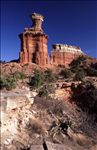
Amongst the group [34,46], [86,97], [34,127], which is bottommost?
[34,127]

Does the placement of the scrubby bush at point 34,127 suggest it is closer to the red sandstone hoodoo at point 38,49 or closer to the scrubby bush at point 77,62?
the red sandstone hoodoo at point 38,49

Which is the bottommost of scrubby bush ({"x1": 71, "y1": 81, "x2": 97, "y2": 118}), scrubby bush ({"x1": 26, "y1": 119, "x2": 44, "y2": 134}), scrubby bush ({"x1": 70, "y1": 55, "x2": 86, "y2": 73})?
scrubby bush ({"x1": 26, "y1": 119, "x2": 44, "y2": 134})

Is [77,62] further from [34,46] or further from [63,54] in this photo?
[34,46]

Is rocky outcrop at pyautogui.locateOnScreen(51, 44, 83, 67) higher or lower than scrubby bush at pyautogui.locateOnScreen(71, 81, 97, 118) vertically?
higher

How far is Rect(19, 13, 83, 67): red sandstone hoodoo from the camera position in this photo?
3247 centimetres

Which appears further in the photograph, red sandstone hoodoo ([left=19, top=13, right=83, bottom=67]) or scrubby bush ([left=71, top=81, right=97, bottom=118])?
red sandstone hoodoo ([left=19, top=13, right=83, bottom=67])

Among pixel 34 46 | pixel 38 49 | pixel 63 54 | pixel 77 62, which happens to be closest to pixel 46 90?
pixel 38 49

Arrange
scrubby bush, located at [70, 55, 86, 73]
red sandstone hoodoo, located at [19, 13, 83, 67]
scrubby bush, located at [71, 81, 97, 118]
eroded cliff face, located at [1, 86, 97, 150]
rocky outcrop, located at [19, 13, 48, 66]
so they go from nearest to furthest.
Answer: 1. eroded cliff face, located at [1, 86, 97, 150]
2. scrubby bush, located at [71, 81, 97, 118]
3. rocky outcrop, located at [19, 13, 48, 66]
4. red sandstone hoodoo, located at [19, 13, 83, 67]
5. scrubby bush, located at [70, 55, 86, 73]

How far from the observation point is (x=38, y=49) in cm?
3278

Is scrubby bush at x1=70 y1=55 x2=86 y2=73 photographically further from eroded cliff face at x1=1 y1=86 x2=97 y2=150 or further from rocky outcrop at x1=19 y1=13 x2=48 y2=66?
eroded cliff face at x1=1 y1=86 x2=97 y2=150

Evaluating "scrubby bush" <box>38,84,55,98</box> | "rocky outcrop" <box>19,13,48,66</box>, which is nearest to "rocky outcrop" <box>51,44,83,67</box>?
"rocky outcrop" <box>19,13,48,66</box>

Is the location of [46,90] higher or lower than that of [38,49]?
lower

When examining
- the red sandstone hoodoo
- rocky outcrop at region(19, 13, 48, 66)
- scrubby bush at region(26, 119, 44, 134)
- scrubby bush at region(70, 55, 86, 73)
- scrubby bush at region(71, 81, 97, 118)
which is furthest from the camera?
scrubby bush at region(70, 55, 86, 73)

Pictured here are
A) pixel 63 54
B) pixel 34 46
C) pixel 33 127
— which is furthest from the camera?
pixel 63 54
